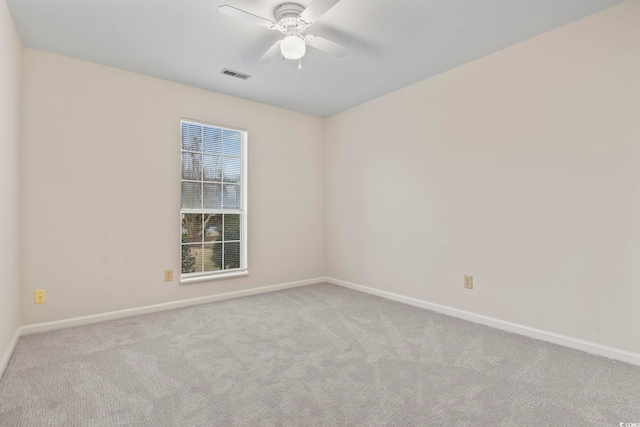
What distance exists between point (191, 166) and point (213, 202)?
486mm

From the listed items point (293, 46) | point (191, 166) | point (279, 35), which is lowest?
point (191, 166)

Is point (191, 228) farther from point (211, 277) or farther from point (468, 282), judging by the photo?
point (468, 282)

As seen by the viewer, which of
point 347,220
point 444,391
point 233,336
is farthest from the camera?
point 347,220

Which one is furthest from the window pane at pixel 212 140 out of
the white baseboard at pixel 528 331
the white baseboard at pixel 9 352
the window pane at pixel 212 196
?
the white baseboard at pixel 528 331

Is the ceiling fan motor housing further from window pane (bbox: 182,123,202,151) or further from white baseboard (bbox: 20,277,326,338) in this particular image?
white baseboard (bbox: 20,277,326,338)

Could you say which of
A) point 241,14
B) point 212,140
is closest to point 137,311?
point 212,140

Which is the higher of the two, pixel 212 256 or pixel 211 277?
pixel 212 256

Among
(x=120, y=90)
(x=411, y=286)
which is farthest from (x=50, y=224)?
(x=411, y=286)

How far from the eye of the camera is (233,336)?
2.75 m

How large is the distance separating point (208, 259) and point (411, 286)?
239 cm

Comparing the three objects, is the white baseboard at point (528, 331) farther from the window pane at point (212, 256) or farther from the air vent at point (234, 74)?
the air vent at point (234, 74)

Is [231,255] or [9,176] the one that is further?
[231,255]

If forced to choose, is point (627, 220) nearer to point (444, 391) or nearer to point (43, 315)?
point (444, 391)

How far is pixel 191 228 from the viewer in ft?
12.5
